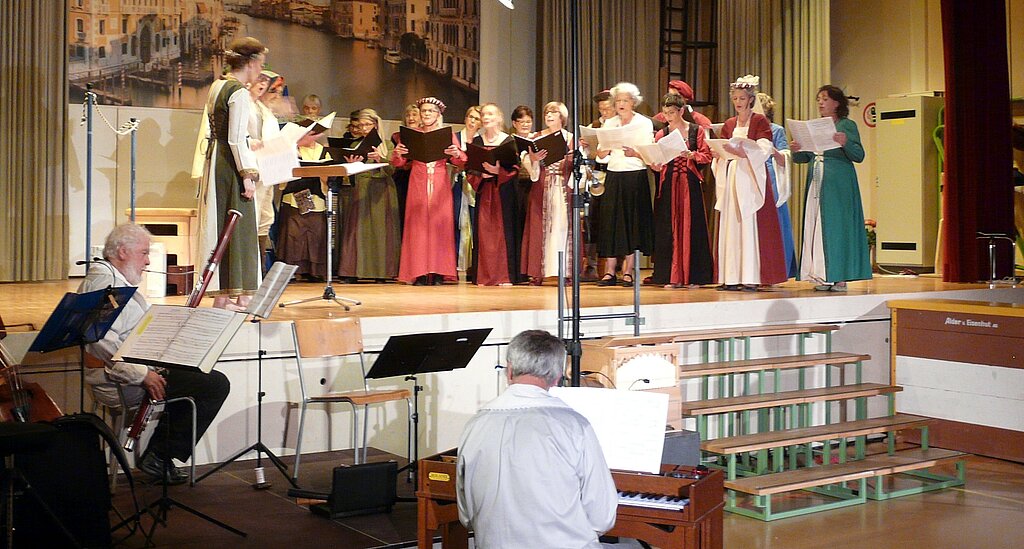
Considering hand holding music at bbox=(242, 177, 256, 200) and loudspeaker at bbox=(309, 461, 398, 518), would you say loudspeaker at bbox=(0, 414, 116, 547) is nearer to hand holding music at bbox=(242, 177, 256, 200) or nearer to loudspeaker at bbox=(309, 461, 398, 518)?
loudspeaker at bbox=(309, 461, 398, 518)

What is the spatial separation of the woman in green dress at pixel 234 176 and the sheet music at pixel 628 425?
303cm

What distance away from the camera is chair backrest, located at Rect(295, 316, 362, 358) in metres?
5.25

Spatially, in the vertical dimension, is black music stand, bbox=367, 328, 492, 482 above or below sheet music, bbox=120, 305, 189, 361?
below

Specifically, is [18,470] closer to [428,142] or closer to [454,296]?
[454,296]

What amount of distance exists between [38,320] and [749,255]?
465cm

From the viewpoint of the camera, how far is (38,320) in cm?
591

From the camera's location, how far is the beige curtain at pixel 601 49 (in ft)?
38.1

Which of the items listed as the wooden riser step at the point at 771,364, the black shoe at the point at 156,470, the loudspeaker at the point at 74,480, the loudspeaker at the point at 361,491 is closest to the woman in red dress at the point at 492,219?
the wooden riser step at the point at 771,364

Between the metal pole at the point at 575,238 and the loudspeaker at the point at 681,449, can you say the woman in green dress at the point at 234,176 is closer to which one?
the metal pole at the point at 575,238

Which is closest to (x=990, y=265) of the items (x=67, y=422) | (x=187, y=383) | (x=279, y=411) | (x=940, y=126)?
(x=940, y=126)

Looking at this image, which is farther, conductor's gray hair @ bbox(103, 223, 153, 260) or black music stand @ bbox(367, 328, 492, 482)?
conductor's gray hair @ bbox(103, 223, 153, 260)

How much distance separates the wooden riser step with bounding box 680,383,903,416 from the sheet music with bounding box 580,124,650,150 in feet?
6.86

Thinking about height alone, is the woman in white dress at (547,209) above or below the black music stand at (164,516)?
above

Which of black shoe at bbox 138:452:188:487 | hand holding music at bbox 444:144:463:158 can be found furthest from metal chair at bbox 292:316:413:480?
hand holding music at bbox 444:144:463:158
